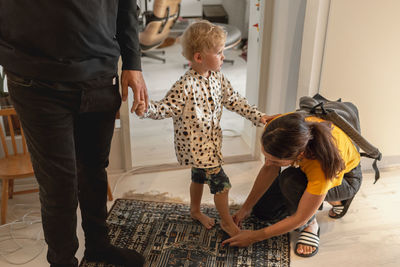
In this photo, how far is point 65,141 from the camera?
1.30m

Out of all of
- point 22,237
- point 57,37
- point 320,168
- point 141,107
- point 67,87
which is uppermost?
point 57,37

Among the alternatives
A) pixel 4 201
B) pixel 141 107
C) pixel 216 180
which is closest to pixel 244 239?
pixel 216 180

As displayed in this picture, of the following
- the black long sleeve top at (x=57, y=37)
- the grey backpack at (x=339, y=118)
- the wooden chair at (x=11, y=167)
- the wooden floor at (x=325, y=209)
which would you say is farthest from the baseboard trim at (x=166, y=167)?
the black long sleeve top at (x=57, y=37)

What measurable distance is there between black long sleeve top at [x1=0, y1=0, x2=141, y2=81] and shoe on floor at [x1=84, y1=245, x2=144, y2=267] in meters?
0.78

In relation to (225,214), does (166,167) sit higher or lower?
lower

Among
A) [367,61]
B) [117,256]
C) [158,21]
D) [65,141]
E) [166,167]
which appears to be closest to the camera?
[65,141]

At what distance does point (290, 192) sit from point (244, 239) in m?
0.28

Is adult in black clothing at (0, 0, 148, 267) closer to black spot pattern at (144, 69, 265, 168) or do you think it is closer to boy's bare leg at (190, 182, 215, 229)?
black spot pattern at (144, 69, 265, 168)

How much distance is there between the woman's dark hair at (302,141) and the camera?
146 centimetres

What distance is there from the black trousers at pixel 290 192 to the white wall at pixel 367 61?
23.6 inches

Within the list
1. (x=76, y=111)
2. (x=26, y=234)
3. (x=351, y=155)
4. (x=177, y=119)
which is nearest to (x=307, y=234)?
(x=351, y=155)

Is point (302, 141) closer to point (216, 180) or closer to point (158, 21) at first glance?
point (216, 180)

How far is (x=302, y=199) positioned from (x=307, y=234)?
0.34 m

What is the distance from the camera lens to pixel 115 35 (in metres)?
1.36
